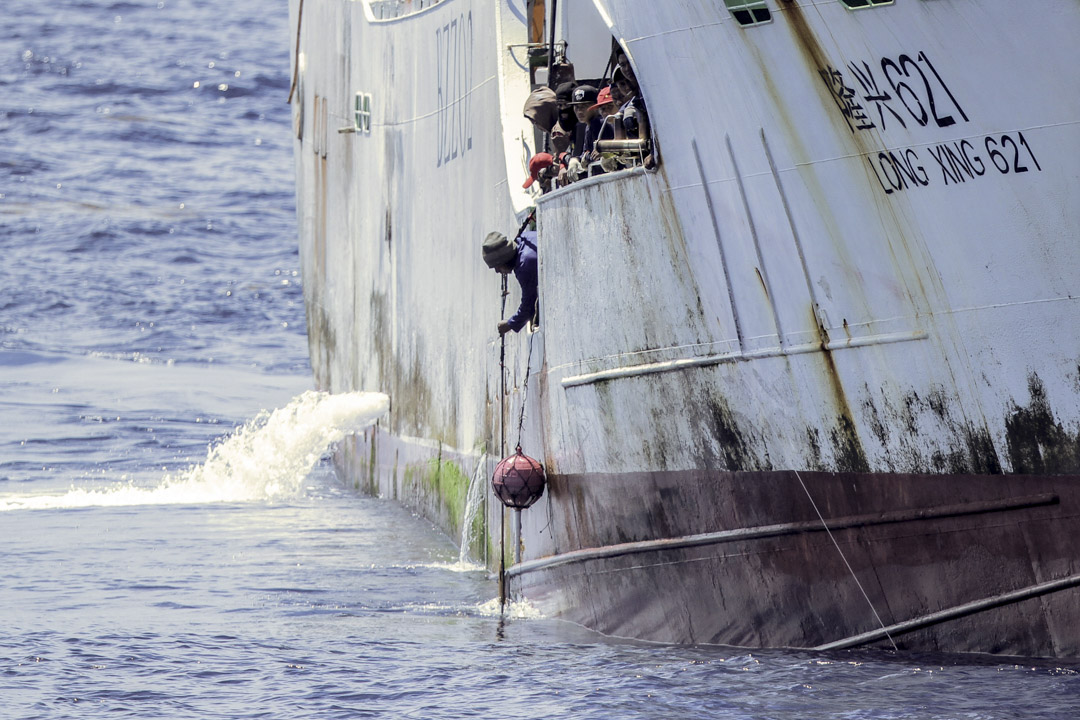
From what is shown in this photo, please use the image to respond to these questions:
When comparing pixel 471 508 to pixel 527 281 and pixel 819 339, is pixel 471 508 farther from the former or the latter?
pixel 819 339

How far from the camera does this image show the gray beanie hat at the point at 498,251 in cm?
1177

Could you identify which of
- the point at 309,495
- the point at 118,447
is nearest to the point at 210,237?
the point at 118,447

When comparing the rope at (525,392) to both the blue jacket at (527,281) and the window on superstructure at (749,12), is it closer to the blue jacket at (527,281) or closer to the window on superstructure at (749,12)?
the blue jacket at (527,281)

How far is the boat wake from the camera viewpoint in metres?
19.2

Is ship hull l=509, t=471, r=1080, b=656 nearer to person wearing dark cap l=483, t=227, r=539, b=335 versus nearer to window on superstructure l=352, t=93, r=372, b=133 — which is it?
person wearing dark cap l=483, t=227, r=539, b=335

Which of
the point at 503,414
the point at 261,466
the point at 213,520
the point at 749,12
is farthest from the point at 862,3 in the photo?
the point at 261,466

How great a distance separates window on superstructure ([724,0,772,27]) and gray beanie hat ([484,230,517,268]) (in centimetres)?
→ 308

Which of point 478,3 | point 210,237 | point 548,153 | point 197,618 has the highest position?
point 210,237

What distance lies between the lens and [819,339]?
9.15 m

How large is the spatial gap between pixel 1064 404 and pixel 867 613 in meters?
1.81

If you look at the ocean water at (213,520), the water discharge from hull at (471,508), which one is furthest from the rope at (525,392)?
the water discharge from hull at (471,508)

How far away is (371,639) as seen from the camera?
425 inches

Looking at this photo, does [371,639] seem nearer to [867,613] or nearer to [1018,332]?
[867,613]

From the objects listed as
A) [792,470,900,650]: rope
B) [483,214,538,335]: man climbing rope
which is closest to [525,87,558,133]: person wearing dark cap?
[483,214,538,335]: man climbing rope
